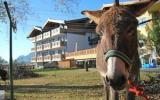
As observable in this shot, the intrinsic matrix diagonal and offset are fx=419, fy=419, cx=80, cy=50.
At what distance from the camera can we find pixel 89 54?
57625 millimetres

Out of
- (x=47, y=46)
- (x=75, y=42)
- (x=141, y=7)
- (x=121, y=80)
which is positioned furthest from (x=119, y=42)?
(x=47, y=46)

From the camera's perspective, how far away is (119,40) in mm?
3807

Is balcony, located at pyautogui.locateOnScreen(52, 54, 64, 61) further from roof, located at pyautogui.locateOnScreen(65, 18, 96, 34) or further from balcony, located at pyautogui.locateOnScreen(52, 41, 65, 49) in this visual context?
roof, located at pyautogui.locateOnScreen(65, 18, 96, 34)

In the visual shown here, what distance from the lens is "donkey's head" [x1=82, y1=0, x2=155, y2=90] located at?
3.50 metres

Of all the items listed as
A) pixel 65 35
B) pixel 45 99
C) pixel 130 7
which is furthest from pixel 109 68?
pixel 65 35

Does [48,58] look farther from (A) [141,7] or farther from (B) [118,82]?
(B) [118,82]

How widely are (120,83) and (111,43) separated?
0.50m

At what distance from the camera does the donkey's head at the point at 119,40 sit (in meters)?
3.50

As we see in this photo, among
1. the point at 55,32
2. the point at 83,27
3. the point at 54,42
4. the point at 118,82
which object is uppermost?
the point at 55,32

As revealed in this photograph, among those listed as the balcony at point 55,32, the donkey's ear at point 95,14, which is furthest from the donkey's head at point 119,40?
the balcony at point 55,32

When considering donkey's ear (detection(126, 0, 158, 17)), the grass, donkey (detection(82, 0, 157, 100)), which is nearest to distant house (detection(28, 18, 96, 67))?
the grass

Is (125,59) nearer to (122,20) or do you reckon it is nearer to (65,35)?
(122,20)

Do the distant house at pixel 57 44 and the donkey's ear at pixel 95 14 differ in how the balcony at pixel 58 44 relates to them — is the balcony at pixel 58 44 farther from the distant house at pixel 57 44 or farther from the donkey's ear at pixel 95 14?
the donkey's ear at pixel 95 14

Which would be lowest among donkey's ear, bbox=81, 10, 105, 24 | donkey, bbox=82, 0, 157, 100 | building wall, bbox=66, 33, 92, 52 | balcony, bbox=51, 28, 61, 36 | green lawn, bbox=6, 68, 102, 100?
green lawn, bbox=6, 68, 102, 100
